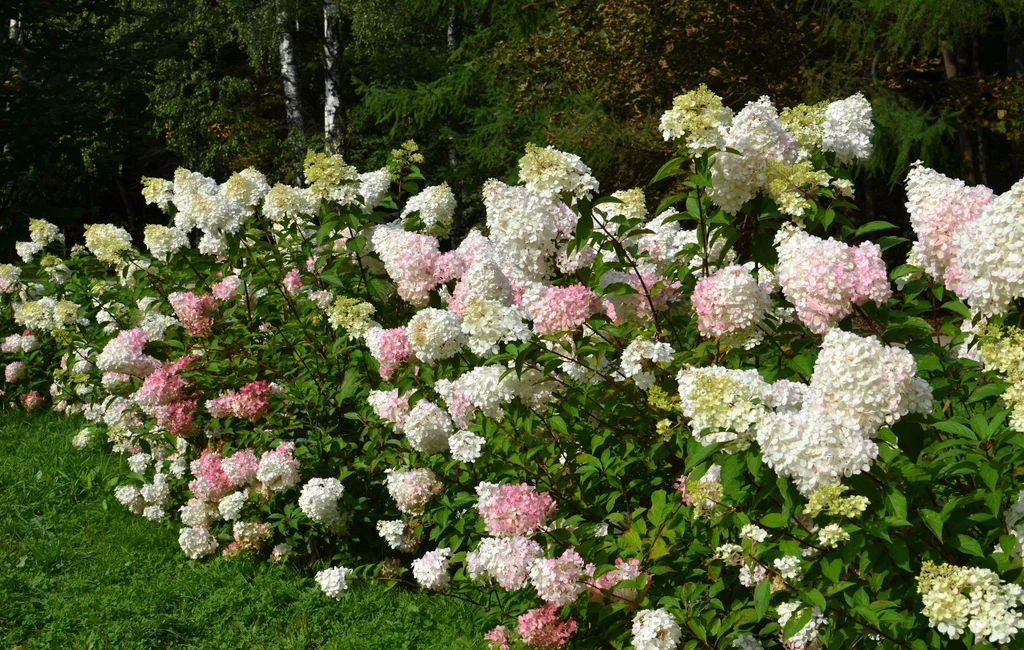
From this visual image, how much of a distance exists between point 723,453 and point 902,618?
0.56 meters

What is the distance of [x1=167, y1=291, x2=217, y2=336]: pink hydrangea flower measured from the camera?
16.5 ft

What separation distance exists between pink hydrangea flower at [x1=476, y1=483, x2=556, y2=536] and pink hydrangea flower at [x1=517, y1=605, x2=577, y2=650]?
254mm

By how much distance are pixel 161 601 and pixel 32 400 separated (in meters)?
3.56

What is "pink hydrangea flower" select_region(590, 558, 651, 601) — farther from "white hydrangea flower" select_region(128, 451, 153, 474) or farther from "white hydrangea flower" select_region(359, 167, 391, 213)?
"white hydrangea flower" select_region(128, 451, 153, 474)

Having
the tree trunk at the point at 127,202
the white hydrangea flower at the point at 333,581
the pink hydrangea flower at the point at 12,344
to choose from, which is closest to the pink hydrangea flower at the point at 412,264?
the white hydrangea flower at the point at 333,581

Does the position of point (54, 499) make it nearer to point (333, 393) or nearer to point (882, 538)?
point (333, 393)

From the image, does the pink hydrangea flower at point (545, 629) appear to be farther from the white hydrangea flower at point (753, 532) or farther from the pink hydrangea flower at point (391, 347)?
the pink hydrangea flower at point (391, 347)

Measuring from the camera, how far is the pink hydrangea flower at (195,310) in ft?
16.5

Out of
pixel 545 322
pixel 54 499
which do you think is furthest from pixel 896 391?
pixel 54 499

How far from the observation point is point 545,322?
10.3 ft

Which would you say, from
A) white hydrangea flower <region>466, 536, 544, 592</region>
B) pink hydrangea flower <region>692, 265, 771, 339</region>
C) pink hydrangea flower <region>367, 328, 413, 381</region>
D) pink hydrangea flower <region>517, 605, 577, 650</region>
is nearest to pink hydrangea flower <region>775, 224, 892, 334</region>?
pink hydrangea flower <region>692, 265, 771, 339</region>

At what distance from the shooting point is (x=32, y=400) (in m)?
7.46

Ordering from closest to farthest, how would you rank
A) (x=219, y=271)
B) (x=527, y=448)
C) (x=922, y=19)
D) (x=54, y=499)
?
1. (x=527, y=448)
2. (x=219, y=271)
3. (x=54, y=499)
4. (x=922, y=19)

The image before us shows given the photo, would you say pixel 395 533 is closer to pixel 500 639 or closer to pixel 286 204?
pixel 500 639
